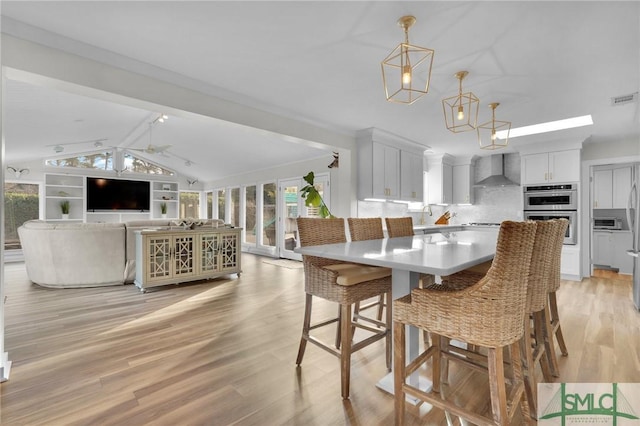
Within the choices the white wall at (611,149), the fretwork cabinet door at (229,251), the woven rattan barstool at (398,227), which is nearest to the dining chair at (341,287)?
the woven rattan barstool at (398,227)

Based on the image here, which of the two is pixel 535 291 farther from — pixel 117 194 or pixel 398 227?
pixel 117 194

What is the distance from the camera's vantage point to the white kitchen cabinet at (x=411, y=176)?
5111 mm

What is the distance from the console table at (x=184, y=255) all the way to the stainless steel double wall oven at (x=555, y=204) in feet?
16.9

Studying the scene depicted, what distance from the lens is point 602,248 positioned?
5926 mm

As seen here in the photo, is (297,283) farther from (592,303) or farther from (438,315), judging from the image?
(592,303)

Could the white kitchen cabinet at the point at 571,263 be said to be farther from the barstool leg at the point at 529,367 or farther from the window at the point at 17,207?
the window at the point at 17,207

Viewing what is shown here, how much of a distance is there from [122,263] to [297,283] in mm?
2660

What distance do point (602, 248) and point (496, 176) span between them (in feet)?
8.28

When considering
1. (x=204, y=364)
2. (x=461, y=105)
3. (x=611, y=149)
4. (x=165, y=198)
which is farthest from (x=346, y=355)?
(x=165, y=198)

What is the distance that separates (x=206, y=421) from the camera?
5.20ft

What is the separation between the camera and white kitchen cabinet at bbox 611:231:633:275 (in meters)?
5.62

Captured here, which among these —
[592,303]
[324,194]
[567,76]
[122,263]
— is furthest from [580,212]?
[122,263]

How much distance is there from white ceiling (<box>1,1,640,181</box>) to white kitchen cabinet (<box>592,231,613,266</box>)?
2609 mm

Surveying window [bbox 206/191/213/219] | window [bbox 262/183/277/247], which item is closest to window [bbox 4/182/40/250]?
window [bbox 206/191/213/219]
